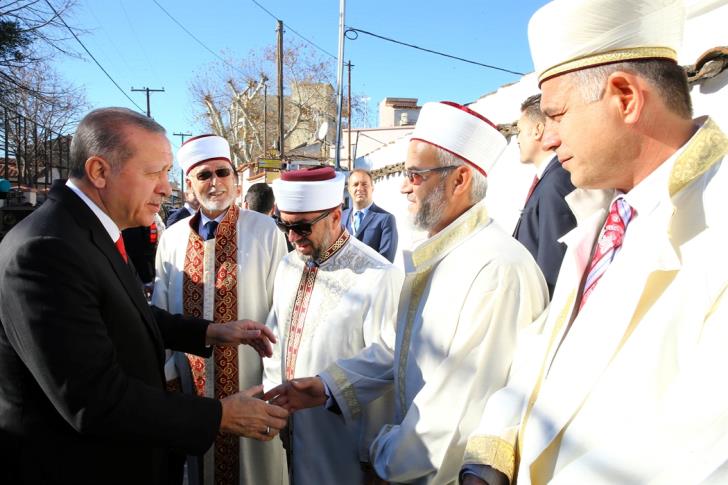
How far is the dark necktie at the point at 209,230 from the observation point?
3.68 metres

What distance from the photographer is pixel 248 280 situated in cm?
358

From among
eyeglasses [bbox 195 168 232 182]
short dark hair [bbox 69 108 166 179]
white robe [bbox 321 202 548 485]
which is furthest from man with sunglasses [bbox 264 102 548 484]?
eyeglasses [bbox 195 168 232 182]

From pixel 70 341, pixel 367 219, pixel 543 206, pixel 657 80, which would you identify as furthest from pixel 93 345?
pixel 367 219

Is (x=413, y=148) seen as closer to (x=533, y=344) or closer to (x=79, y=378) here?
(x=533, y=344)

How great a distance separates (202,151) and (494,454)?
3.25 meters

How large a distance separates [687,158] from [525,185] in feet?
17.8

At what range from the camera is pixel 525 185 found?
21.1 feet

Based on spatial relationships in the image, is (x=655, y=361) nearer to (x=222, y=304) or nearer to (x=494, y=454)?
(x=494, y=454)

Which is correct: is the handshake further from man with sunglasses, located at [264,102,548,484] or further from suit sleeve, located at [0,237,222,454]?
suit sleeve, located at [0,237,222,454]

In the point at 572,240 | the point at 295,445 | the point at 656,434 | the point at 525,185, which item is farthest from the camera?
Result: the point at 525,185

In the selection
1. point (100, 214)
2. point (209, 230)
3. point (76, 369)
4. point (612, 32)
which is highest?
point (612, 32)

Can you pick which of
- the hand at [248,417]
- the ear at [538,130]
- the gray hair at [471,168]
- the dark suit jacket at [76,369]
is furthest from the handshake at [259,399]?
the ear at [538,130]

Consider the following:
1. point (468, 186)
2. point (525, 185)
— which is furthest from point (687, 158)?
point (525, 185)

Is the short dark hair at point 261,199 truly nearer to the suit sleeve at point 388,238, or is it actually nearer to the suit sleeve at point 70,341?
the suit sleeve at point 388,238
